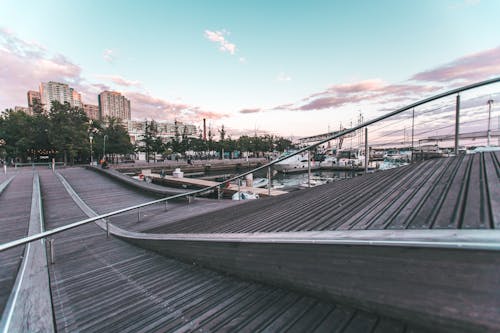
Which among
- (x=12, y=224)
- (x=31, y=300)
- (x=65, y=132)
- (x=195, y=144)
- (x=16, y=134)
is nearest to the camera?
(x=31, y=300)

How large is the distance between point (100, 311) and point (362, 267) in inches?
106

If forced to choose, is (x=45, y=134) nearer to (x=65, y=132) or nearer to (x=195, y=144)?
(x=65, y=132)

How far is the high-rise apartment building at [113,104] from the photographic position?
114m

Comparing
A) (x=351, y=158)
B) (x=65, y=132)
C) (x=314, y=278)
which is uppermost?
(x=65, y=132)

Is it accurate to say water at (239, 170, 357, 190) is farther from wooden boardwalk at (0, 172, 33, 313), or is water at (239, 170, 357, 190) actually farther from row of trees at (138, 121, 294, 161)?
row of trees at (138, 121, 294, 161)

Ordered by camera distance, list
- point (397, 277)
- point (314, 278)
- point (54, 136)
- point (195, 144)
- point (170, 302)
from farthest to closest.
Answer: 1. point (195, 144)
2. point (54, 136)
3. point (170, 302)
4. point (314, 278)
5. point (397, 277)

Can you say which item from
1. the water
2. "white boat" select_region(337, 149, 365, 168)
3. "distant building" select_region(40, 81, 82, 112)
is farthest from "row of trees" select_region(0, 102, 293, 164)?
"distant building" select_region(40, 81, 82, 112)

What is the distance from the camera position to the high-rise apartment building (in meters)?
114

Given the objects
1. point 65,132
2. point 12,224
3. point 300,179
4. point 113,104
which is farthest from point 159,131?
point 12,224

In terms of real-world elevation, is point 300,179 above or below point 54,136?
below

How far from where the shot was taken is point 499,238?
111 centimetres

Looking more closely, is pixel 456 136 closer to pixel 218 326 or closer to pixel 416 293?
pixel 416 293

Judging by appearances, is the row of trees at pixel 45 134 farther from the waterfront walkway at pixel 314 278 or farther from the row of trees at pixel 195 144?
the waterfront walkway at pixel 314 278

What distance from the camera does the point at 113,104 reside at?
119 m
